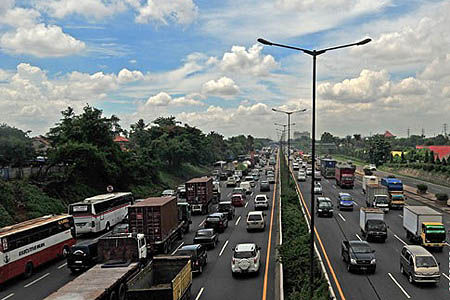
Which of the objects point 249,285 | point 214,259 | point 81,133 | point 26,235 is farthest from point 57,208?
point 249,285

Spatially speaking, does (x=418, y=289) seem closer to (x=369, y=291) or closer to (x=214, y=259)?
(x=369, y=291)

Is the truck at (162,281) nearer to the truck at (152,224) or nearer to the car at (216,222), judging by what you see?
the truck at (152,224)

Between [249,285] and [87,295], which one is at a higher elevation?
[87,295]

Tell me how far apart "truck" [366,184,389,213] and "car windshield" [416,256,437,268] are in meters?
23.1

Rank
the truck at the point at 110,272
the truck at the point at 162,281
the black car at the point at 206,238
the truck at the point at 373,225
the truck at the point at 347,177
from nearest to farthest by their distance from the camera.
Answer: the truck at the point at 110,272 → the truck at the point at 162,281 → the black car at the point at 206,238 → the truck at the point at 373,225 → the truck at the point at 347,177

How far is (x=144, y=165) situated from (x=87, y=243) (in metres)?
39.1

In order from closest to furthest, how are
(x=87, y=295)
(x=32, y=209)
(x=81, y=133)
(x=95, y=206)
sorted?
(x=87, y=295), (x=95, y=206), (x=32, y=209), (x=81, y=133)

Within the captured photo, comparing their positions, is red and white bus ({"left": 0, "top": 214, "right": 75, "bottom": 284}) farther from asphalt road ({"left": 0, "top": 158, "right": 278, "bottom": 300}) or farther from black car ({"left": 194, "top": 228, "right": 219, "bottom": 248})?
black car ({"left": 194, "top": 228, "right": 219, "bottom": 248})

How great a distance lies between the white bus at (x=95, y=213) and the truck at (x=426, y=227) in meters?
24.0

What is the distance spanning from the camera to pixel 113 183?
2293 inches

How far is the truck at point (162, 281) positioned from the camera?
15.8 meters

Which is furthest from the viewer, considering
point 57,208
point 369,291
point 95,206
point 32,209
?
point 57,208

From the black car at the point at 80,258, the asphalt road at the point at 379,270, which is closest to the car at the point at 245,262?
the asphalt road at the point at 379,270

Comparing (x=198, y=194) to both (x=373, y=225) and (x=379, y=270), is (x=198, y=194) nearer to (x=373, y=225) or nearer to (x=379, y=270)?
(x=373, y=225)
